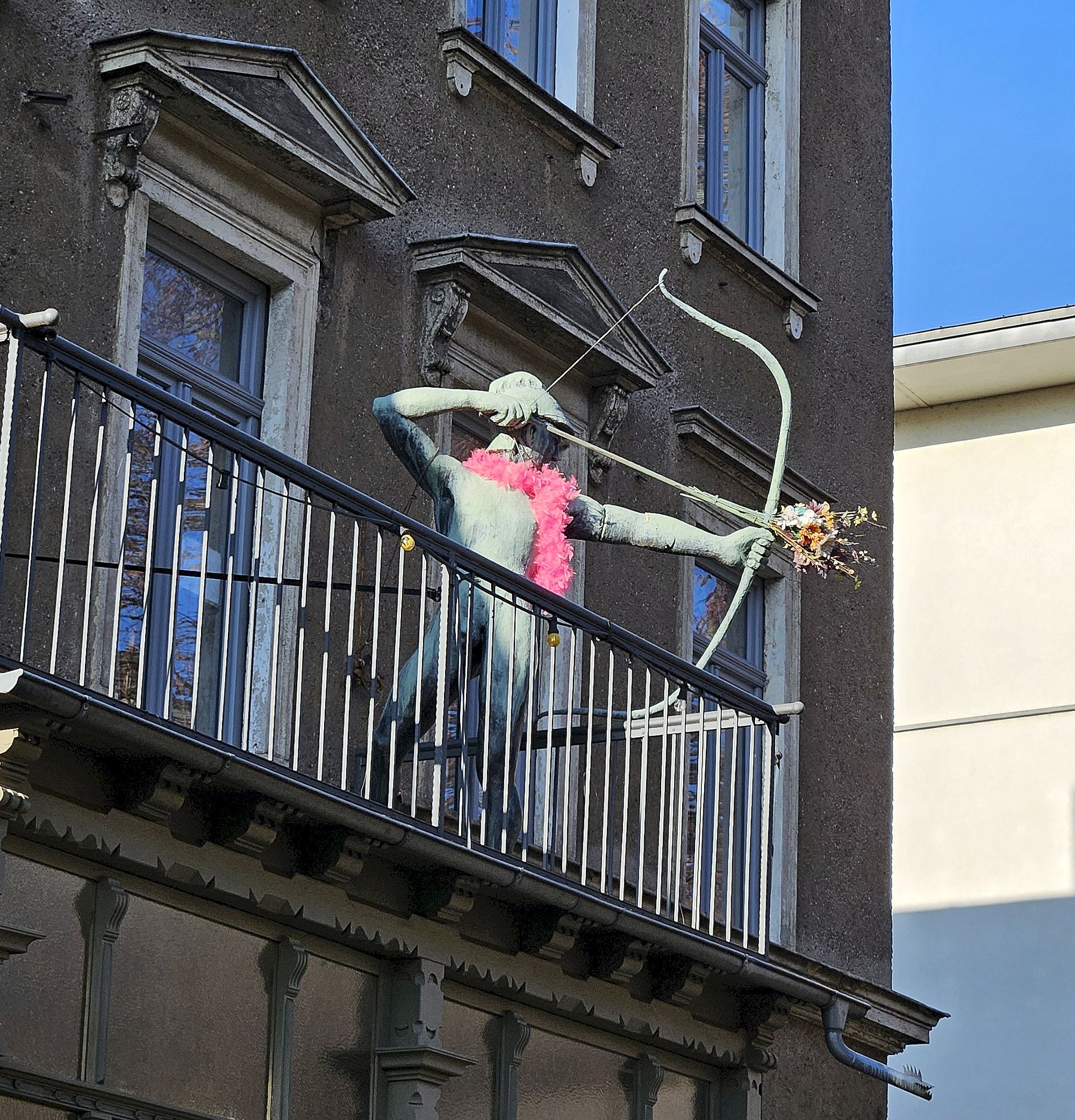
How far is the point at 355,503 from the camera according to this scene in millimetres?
8539

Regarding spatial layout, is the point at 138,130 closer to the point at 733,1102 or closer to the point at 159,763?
the point at 159,763

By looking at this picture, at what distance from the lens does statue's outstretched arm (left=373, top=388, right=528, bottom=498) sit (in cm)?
914

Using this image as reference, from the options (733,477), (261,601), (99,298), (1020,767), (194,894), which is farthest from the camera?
(1020,767)

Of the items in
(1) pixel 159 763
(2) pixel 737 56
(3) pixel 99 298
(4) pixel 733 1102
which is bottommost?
(4) pixel 733 1102

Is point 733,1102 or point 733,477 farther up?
point 733,477

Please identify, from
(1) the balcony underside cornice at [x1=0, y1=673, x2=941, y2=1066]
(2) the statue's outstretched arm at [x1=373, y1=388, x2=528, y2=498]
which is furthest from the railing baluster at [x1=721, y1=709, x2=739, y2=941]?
(2) the statue's outstretched arm at [x1=373, y1=388, x2=528, y2=498]

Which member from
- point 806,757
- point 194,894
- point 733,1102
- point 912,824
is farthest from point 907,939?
point 194,894

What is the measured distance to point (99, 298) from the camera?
367 inches

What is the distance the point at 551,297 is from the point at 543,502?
214cm

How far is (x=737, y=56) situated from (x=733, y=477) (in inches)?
101

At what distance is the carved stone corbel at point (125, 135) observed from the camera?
940 cm

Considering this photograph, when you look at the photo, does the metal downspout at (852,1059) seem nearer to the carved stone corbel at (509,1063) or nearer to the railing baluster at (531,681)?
the carved stone corbel at (509,1063)

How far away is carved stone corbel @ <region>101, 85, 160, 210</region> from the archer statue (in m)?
1.25

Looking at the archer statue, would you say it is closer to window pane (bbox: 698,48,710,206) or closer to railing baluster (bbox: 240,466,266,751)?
railing baluster (bbox: 240,466,266,751)
